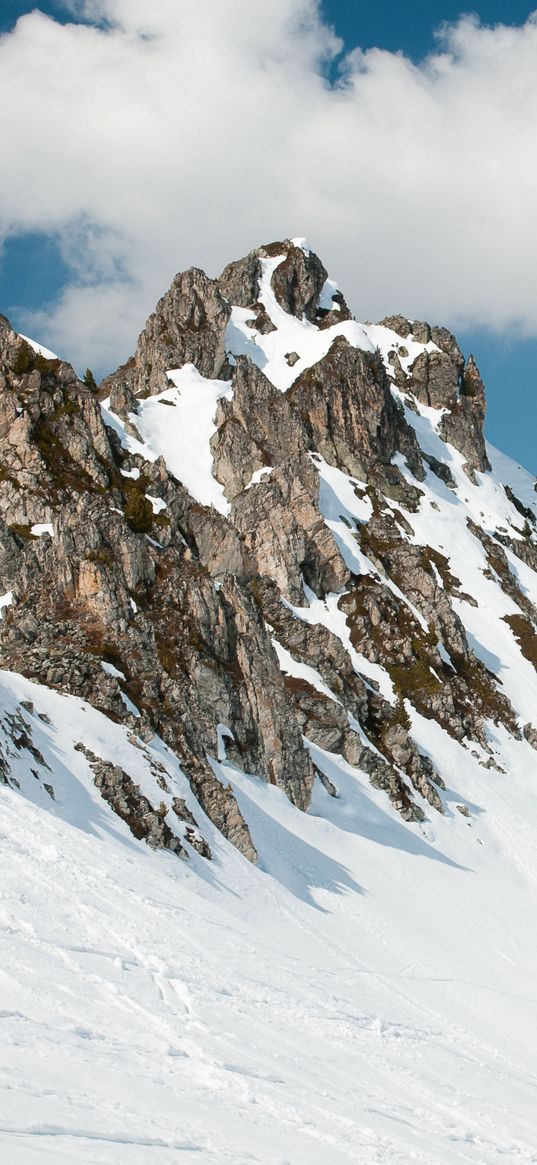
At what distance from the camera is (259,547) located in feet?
301

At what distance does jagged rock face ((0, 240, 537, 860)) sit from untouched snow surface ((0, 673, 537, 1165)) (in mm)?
3327

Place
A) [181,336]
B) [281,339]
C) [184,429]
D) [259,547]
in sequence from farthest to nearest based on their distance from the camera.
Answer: [281,339] → [181,336] → [184,429] → [259,547]

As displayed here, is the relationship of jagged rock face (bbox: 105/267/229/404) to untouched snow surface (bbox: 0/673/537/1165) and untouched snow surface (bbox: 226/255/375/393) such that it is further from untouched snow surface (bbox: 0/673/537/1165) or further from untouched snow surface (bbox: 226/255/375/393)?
untouched snow surface (bbox: 0/673/537/1165)

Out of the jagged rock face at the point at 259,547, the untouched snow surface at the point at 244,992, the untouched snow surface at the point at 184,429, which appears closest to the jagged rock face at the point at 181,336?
the jagged rock face at the point at 259,547

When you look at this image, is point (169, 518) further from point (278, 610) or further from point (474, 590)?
point (474, 590)

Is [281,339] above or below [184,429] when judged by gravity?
above

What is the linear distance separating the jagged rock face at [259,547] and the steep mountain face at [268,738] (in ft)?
1.03

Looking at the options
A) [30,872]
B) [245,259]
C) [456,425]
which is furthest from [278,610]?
[245,259]

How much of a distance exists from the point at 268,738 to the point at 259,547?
34.1 metres

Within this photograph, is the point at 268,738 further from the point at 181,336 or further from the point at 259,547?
the point at 181,336

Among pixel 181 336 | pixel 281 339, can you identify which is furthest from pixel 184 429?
pixel 281 339

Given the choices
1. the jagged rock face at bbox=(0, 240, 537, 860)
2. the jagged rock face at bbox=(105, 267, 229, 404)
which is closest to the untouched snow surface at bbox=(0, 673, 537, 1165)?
the jagged rock face at bbox=(0, 240, 537, 860)

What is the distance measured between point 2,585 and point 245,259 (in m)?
98.2

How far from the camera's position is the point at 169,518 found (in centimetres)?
8338
